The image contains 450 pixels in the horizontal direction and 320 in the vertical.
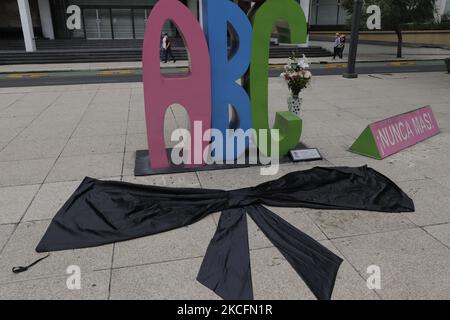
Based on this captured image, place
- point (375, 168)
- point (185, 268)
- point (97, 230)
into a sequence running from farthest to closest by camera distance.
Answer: point (375, 168), point (97, 230), point (185, 268)

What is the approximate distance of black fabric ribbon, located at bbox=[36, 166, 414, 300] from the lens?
3.65 metres

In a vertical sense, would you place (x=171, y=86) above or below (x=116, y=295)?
above

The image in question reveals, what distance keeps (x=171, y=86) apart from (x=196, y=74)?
0.43 m

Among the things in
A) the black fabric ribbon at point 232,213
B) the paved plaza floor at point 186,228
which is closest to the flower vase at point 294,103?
the paved plaza floor at point 186,228

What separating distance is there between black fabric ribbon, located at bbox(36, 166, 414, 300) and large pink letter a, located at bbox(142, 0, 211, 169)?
3.73 ft

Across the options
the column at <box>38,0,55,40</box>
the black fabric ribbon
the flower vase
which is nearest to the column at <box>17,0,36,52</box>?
the column at <box>38,0,55,40</box>

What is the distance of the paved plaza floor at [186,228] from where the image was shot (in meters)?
3.45

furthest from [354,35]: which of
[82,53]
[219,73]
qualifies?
[82,53]

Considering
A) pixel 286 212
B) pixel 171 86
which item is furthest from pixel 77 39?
pixel 286 212

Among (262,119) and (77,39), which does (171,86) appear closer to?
(262,119)

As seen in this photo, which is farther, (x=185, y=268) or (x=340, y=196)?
(x=340, y=196)

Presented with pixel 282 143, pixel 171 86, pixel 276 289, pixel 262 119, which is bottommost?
pixel 276 289

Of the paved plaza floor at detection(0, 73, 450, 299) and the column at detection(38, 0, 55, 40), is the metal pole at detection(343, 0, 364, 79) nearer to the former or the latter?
the paved plaza floor at detection(0, 73, 450, 299)

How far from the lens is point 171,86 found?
5.61m
